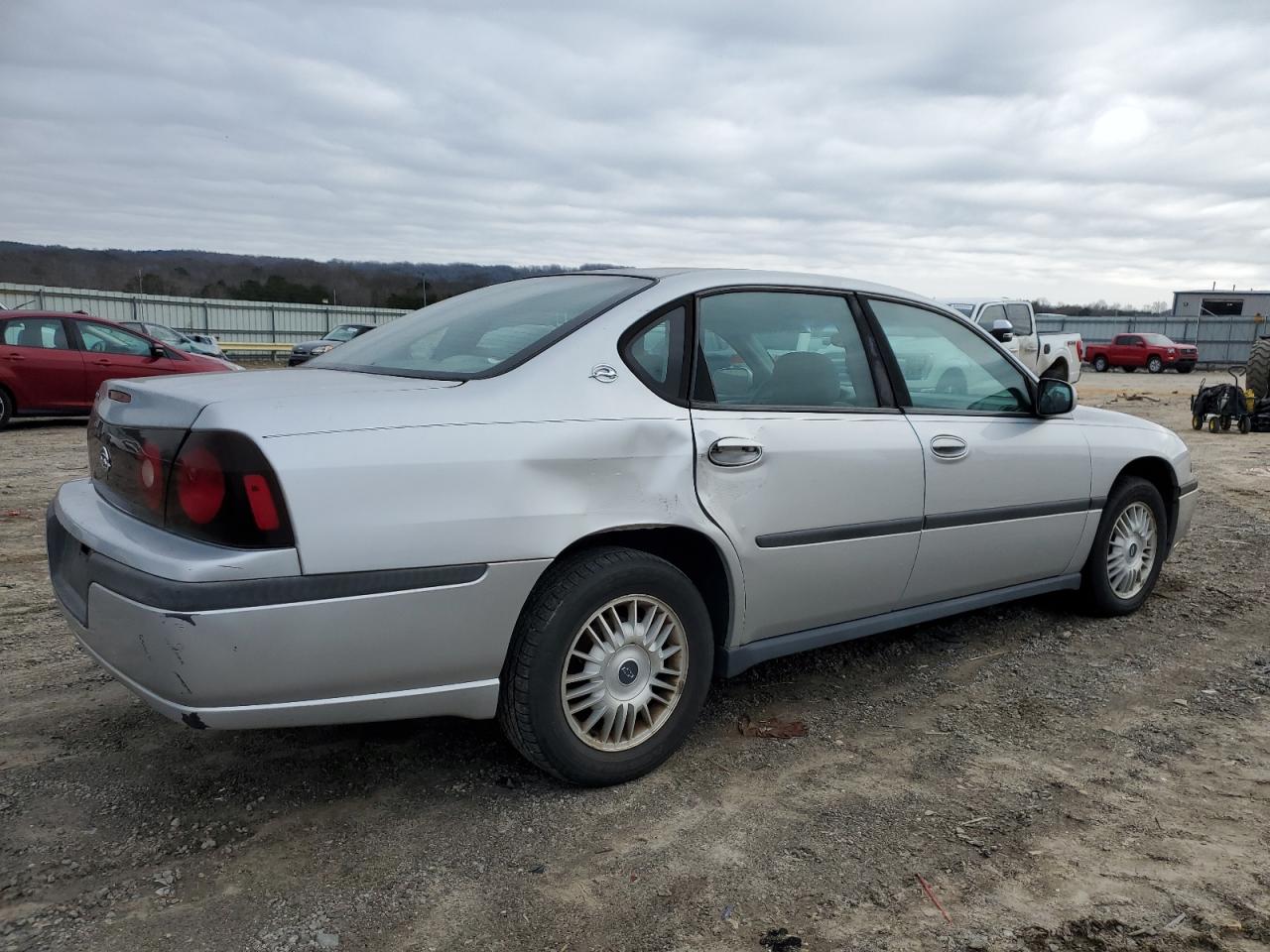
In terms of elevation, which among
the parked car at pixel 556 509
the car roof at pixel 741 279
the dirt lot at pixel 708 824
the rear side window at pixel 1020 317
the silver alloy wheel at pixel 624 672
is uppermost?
the rear side window at pixel 1020 317

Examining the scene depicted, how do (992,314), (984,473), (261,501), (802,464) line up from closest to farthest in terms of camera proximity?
1. (261,501)
2. (802,464)
3. (984,473)
4. (992,314)

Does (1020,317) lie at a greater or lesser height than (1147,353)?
greater

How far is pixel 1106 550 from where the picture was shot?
4586 mm

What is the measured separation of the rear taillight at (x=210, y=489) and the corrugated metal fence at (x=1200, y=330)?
136 feet

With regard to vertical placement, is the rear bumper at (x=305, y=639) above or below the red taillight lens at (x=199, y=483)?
below

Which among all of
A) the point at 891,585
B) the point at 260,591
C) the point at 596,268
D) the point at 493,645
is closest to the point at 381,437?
the point at 260,591

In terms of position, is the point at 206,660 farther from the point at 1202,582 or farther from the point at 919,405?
the point at 1202,582

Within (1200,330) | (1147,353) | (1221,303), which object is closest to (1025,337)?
(1147,353)

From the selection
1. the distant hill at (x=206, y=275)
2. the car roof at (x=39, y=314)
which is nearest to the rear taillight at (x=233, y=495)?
the car roof at (x=39, y=314)

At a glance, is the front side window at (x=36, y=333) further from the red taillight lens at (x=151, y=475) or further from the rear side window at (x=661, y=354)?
the rear side window at (x=661, y=354)

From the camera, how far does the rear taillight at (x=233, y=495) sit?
7.69 ft

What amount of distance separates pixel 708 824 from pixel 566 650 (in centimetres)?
64

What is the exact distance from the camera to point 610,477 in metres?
2.80

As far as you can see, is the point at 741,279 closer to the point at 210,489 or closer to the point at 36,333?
the point at 210,489
